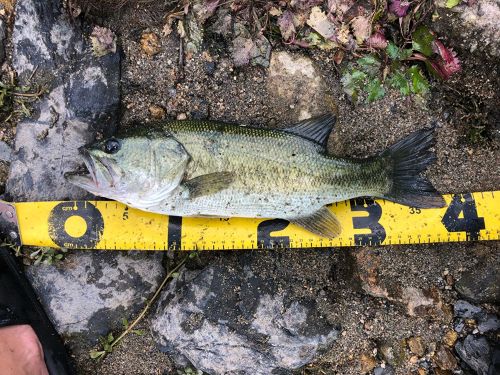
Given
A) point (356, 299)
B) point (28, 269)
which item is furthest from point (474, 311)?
point (28, 269)

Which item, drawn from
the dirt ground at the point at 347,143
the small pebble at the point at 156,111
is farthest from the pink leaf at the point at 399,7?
the small pebble at the point at 156,111

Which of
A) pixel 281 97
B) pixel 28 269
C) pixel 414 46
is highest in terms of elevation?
pixel 414 46

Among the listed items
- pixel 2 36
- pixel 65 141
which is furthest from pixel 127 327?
pixel 2 36

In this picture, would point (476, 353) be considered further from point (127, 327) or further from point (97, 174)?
point (97, 174)

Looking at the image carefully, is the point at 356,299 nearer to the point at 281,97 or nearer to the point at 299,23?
the point at 281,97

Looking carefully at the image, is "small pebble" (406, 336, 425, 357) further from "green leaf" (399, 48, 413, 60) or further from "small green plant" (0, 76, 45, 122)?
"small green plant" (0, 76, 45, 122)

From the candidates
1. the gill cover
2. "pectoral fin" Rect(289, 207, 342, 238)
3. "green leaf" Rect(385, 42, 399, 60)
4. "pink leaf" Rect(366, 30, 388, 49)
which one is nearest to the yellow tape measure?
"pectoral fin" Rect(289, 207, 342, 238)
